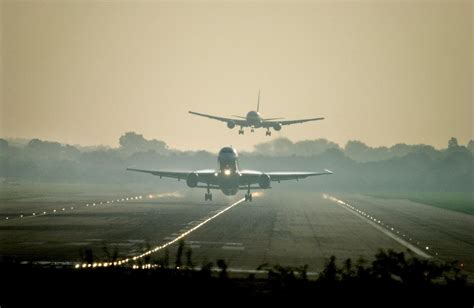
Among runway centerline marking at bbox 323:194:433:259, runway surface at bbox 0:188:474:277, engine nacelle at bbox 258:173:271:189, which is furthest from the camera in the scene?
engine nacelle at bbox 258:173:271:189

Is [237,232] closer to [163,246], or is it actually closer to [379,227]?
[163,246]

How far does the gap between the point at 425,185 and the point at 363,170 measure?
22899 millimetres

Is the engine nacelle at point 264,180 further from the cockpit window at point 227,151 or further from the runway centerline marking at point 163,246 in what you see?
the cockpit window at point 227,151

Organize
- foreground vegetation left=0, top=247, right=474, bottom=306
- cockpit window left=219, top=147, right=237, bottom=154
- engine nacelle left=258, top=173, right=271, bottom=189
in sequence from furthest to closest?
1. engine nacelle left=258, top=173, right=271, bottom=189
2. cockpit window left=219, top=147, right=237, bottom=154
3. foreground vegetation left=0, top=247, right=474, bottom=306

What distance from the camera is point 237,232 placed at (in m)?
54.0

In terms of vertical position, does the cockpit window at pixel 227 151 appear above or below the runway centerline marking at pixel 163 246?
above

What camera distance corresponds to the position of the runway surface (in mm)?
39781

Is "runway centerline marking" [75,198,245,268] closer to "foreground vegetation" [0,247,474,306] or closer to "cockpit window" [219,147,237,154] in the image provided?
"foreground vegetation" [0,247,474,306]

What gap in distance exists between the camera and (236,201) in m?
96.6

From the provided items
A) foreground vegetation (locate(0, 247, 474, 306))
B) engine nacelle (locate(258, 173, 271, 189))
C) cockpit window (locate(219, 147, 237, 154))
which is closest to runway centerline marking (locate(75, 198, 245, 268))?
foreground vegetation (locate(0, 247, 474, 306))

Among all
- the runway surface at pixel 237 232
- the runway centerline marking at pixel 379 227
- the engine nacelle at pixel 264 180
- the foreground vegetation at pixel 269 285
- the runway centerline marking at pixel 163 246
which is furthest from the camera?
the engine nacelle at pixel 264 180

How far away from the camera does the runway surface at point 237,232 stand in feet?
131

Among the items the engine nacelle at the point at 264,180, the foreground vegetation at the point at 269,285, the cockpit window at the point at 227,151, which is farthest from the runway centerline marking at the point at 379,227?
the foreground vegetation at the point at 269,285

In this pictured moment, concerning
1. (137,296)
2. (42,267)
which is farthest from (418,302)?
(42,267)
